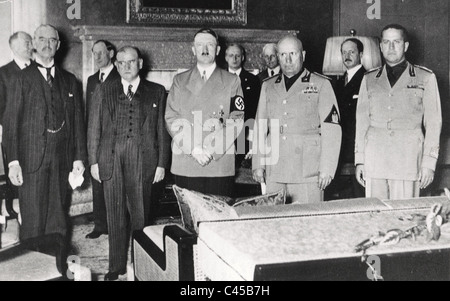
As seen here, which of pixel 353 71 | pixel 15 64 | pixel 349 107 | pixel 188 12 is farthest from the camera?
pixel 188 12

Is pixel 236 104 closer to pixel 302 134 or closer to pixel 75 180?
pixel 302 134

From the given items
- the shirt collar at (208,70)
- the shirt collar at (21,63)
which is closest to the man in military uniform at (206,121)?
the shirt collar at (208,70)

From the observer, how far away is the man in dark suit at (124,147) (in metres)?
3.52

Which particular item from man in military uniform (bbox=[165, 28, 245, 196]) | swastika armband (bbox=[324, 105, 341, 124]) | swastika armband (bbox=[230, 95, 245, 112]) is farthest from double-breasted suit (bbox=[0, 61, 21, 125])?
swastika armband (bbox=[324, 105, 341, 124])

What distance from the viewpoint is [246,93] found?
5.55 metres

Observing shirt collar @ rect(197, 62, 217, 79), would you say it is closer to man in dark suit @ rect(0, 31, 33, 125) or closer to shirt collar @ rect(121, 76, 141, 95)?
shirt collar @ rect(121, 76, 141, 95)

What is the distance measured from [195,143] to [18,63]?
1.55 metres

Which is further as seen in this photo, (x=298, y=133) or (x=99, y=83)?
(x=99, y=83)

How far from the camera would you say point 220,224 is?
203 cm

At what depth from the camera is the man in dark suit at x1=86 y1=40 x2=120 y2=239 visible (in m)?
4.61

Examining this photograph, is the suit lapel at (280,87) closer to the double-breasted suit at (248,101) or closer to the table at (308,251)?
the table at (308,251)

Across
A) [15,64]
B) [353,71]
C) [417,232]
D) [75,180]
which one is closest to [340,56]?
[353,71]

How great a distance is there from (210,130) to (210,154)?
0.15 meters
